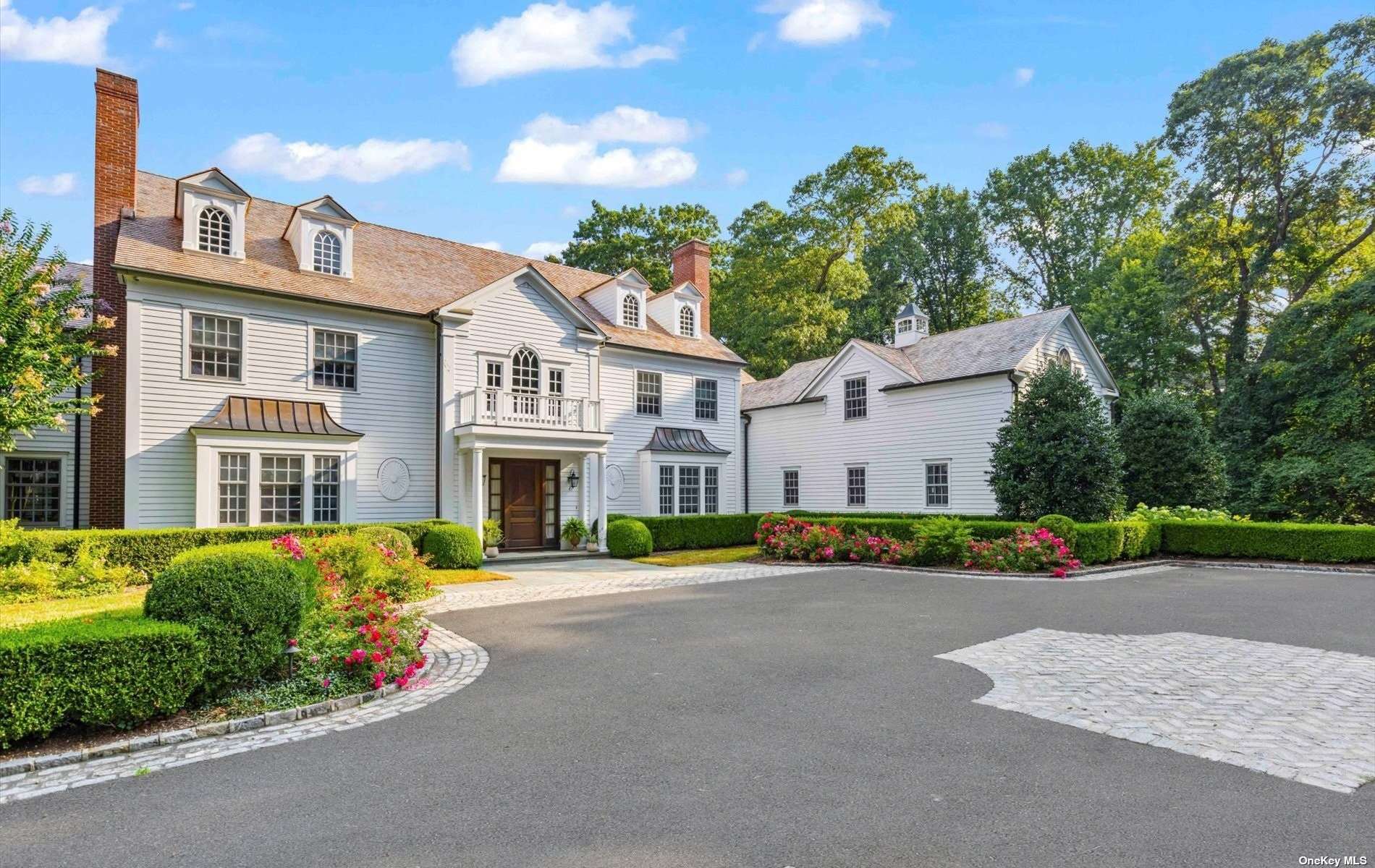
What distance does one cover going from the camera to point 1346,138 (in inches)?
1083

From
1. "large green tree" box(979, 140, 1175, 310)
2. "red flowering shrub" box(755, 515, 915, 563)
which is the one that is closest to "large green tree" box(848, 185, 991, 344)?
"large green tree" box(979, 140, 1175, 310)

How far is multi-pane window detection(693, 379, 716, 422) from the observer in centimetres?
2412

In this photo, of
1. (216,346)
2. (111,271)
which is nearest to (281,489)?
(216,346)

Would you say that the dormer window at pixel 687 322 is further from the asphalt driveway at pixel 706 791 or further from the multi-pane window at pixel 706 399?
the asphalt driveway at pixel 706 791

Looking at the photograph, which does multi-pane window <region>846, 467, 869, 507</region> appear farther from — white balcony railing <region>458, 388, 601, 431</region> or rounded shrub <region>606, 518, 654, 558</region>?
white balcony railing <region>458, 388, 601, 431</region>

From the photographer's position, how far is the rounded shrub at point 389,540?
11648mm

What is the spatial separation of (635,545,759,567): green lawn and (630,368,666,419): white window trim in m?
4.49

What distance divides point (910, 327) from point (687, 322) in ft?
30.0

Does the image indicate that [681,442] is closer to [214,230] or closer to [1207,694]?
[214,230]

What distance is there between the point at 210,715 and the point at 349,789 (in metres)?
2.25

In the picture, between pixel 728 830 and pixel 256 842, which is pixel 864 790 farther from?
pixel 256 842

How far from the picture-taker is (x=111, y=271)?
1555cm

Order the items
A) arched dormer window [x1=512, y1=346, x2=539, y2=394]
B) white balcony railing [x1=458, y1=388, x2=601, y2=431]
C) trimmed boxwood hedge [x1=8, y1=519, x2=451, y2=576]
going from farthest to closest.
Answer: arched dormer window [x1=512, y1=346, x2=539, y2=394] → white balcony railing [x1=458, y1=388, x2=601, y2=431] → trimmed boxwood hedge [x1=8, y1=519, x2=451, y2=576]

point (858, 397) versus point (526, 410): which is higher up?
point (858, 397)
